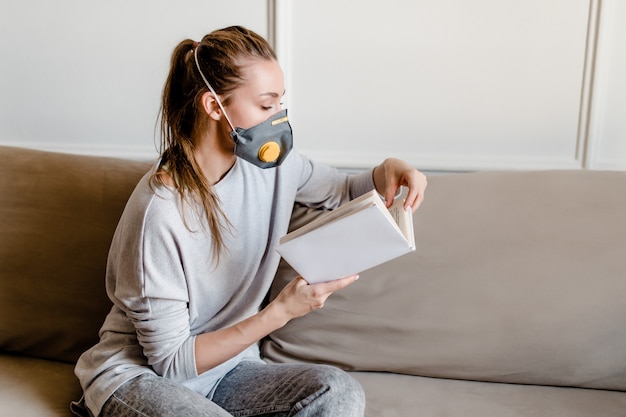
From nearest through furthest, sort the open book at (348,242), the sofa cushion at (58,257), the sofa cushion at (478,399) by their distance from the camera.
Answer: the open book at (348,242) < the sofa cushion at (478,399) < the sofa cushion at (58,257)

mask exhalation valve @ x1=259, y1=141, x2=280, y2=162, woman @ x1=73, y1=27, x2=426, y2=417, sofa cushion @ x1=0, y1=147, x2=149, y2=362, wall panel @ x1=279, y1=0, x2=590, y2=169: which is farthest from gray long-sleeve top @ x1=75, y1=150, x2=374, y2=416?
wall panel @ x1=279, y1=0, x2=590, y2=169

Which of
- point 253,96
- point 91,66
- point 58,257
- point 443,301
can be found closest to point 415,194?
point 443,301

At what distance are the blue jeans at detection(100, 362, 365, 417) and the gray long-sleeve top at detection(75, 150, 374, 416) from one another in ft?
0.13

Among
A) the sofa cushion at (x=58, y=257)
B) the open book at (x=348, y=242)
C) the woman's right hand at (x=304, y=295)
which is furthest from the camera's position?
the sofa cushion at (x=58, y=257)

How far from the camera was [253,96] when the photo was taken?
129 cm

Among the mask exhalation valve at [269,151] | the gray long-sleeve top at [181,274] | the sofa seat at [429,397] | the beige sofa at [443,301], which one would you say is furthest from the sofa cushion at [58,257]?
the mask exhalation valve at [269,151]

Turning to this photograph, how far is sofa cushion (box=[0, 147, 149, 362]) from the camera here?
1.61m

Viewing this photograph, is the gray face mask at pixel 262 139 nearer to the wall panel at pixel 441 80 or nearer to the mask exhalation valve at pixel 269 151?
the mask exhalation valve at pixel 269 151

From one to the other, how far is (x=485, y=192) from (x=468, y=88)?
36 cm

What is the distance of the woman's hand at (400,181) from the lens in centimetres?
137

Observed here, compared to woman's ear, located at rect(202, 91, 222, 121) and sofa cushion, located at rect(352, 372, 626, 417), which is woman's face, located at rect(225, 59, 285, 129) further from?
sofa cushion, located at rect(352, 372, 626, 417)

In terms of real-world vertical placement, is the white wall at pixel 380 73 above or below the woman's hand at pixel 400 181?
above

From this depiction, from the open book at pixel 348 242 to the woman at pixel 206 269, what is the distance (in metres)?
0.05

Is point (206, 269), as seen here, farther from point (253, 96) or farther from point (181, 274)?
point (253, 96)
